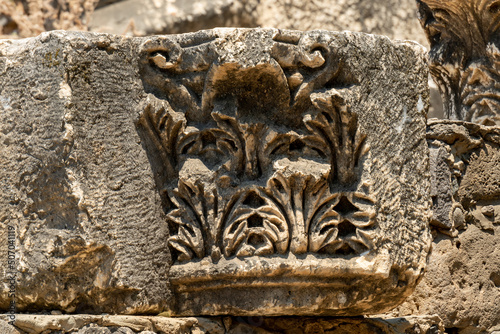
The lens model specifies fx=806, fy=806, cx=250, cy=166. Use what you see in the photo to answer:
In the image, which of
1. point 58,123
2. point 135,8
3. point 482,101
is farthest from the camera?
point 135,8

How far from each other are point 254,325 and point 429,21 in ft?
6.05

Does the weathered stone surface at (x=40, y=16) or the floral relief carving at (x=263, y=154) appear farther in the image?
the weathered stone surface at (x=40, y=16)

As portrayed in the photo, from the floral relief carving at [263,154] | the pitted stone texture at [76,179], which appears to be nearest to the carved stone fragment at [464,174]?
the floral relief carving at [263,154]

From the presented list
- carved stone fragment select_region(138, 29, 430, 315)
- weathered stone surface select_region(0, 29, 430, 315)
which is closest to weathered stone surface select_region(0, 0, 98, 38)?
weathered stone surface select_region(0, 29, 430, 315)

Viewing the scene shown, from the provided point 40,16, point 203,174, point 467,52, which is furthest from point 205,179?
point 40,16

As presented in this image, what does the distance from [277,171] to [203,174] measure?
0.21 meters

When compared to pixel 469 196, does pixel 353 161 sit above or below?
above

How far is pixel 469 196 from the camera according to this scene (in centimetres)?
299

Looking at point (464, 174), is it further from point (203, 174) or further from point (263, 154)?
point (203, 174)

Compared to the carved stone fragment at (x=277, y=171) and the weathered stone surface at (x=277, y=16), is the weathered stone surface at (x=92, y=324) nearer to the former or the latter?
the carved stone fragment at (x=277, y=171)

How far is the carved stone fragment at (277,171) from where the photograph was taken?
2.18 metres

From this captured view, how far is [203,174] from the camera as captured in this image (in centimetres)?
224

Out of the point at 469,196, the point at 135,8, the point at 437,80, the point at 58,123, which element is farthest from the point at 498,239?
the point at 135,8

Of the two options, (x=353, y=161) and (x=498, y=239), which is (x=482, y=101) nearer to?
(x=498, y=239)
